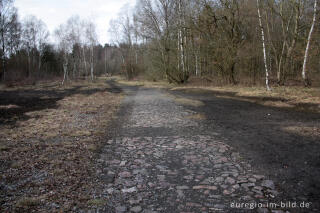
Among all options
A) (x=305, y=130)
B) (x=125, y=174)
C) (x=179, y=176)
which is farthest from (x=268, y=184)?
(x=305, y=130)

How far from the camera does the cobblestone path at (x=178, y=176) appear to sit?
336 cm

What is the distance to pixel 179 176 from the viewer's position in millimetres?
4266

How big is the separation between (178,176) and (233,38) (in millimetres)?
20977

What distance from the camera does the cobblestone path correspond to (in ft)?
11.0

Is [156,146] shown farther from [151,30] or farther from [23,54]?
[23,54]

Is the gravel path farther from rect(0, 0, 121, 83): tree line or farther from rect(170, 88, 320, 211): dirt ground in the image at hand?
rect(0, 0, 121, 83): tree line

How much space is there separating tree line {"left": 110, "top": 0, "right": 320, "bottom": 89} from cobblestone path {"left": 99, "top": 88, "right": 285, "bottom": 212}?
13.5 metres

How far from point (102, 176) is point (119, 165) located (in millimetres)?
591

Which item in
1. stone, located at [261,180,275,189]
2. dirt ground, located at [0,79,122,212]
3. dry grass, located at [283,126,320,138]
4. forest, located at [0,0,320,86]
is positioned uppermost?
forest, located at [0,0,320,86]

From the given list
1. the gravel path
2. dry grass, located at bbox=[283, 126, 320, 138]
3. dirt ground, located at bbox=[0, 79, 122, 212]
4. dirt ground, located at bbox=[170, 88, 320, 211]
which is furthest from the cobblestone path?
dry grass, located at bbox=[283, 126, 320, 138]

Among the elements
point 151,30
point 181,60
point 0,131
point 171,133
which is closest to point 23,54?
point 151,30

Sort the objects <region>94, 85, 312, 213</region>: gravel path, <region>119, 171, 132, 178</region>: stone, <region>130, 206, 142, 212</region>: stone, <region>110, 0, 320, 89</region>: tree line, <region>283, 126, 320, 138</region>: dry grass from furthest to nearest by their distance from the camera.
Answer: <region>110, 0, 320, 89</region>: tree line, <region>283, 126, 320, 138</region>: dry grass, <region>119, 171, 132, 178</region>: stone, <region>94, 85, 312, 213</region>: gravel path, <region>130, 206, 142, 212</region>: stone

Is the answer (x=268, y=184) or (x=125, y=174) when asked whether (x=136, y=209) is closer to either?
(x=125, y=174)

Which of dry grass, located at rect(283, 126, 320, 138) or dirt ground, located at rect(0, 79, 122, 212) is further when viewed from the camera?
dry grass, located at rect(283, 126, 320, 138)
